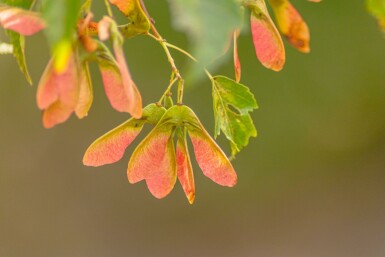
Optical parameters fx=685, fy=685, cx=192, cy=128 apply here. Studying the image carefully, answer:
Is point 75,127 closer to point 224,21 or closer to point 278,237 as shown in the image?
point 278,237

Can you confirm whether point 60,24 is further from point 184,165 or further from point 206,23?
point 184,165

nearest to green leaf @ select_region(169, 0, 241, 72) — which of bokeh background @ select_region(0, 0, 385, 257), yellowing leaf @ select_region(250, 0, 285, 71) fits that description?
yellowing leaf @ select_region(250, 0, 285, 71)

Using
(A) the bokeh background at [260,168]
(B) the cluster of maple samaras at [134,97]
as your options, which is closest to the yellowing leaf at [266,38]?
(B) the cluster of maple samaras at [134,97]

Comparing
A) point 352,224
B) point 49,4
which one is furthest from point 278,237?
point 49,4

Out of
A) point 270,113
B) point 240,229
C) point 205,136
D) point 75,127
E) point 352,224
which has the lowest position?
point 352,224

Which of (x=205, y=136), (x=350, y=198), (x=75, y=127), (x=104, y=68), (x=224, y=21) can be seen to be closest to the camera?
(x=224, y=21)

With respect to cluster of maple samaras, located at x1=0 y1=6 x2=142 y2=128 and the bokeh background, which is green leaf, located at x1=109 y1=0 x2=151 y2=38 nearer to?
cluster of maple samaras, located at x1=0 y1=6 x2=142 y2=128
